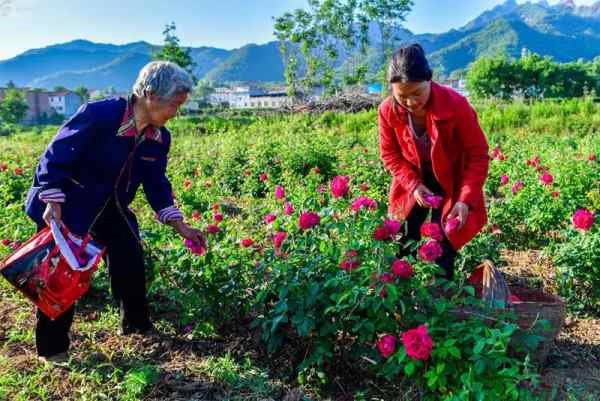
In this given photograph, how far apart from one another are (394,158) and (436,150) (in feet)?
0.98

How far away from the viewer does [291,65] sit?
91.2 feet

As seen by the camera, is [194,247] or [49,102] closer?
[194,247]

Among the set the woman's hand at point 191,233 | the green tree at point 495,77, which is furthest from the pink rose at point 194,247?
the green tree at point 495,77

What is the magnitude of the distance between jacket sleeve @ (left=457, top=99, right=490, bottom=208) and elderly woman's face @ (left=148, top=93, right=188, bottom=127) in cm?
128

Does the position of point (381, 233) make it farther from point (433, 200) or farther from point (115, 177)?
point (115, 177)

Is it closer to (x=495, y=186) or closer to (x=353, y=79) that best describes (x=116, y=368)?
(x=495, y=186)

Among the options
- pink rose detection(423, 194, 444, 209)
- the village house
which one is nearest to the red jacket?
pink rose detection(423, 194, 444, 209)

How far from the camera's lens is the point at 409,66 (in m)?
2.26

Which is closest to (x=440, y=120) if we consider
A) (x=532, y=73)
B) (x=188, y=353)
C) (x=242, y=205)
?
(x=188, y=353)

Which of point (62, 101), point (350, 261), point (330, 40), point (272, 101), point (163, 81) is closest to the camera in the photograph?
point (350, 261)

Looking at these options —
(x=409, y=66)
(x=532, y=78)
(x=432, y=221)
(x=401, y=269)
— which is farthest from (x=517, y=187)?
(x=532, y=78)

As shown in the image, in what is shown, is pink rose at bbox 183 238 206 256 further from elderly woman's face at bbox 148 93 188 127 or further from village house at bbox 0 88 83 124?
village house at bbox 0 88 83 124

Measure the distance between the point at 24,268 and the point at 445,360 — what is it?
1.79 meters

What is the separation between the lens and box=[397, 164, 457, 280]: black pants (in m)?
2.72
